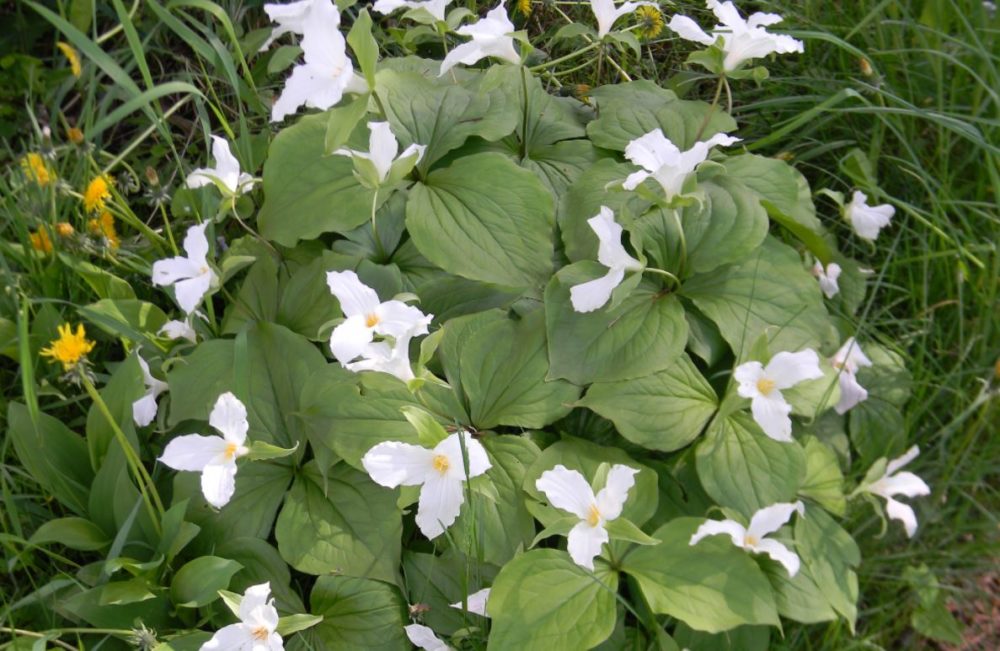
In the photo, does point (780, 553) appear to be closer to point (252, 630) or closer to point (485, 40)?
point (252, 630)

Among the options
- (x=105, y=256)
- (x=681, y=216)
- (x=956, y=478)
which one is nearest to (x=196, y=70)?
(x=105, y=256)

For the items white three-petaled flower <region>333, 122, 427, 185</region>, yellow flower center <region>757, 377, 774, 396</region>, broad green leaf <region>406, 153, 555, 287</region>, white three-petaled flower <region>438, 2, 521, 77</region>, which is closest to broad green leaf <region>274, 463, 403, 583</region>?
broad green leaf <region>406, 153, 555, 287</region>

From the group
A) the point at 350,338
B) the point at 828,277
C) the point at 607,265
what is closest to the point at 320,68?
the point at 350,338

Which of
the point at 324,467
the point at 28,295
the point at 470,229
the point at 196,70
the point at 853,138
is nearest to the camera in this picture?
the point at 324,467

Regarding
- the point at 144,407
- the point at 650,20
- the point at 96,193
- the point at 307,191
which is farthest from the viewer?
the point at 650,20

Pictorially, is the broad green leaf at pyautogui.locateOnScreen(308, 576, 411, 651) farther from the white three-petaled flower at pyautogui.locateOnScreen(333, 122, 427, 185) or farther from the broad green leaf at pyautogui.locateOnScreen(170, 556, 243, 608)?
the white three-petaled flower at pyautogui.locateOnScreen(333, 122, 427, 185)

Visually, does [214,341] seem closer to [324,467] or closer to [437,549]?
[324,467]

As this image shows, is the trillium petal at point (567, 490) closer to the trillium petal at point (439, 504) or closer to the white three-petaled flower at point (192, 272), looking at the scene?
the trillium petal at point (439, 504)
